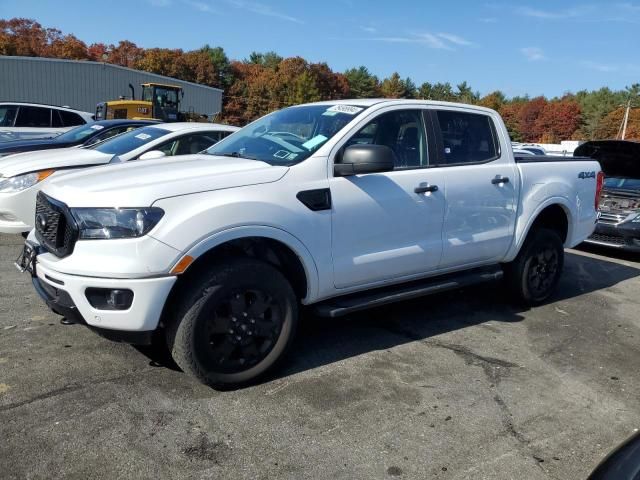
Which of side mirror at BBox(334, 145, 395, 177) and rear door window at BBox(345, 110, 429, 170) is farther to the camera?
rear door window at BBox(345, 110, 429, 170)

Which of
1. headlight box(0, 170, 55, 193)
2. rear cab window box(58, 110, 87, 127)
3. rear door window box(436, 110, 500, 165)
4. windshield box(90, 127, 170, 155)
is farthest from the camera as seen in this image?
rear cab window box(58, 110, 87, 127)

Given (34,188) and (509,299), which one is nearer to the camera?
(509,299)

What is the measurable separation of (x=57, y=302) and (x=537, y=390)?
3070mm

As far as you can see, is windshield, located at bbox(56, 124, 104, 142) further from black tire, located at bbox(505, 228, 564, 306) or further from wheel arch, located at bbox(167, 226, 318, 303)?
black tire, located at bbox(505, 228, 564, 306)

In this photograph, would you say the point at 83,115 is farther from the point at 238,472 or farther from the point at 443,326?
the point at 238,472

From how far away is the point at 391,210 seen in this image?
3.94 meters

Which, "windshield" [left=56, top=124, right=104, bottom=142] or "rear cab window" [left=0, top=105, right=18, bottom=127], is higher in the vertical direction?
"rear cab window" [left=0, top=105, right=18, bottom=127]

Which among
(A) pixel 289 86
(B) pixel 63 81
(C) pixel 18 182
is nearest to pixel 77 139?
(C) pixel 18 182

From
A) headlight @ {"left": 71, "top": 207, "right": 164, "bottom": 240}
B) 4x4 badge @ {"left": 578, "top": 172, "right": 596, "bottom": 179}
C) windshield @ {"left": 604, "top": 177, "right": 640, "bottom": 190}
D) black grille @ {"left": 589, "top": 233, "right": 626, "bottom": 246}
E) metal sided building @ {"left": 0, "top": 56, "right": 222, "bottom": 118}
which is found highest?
metal sided building @ {"left": 0, "top": 56, "right": 222, "bottom": 118}

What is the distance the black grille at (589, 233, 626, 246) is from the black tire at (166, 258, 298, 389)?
652cm

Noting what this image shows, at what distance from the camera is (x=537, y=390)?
3.67 metres

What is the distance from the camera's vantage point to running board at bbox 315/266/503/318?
376 cm

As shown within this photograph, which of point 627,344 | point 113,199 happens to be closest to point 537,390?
point 627,344

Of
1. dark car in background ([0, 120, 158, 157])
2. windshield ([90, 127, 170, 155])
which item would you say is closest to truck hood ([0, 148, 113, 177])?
windshield ([90, 127, 170, 155])
